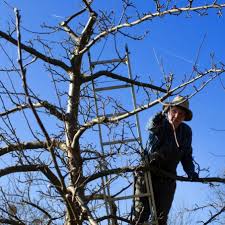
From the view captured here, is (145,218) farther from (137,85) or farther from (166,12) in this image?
(166,12)

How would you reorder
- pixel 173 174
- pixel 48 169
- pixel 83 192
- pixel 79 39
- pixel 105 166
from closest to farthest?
pixel 48 169 → pixel 83 192 → pixel 105 166 → pixel 173 174 → pixel 79 39

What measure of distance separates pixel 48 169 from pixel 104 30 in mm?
2041

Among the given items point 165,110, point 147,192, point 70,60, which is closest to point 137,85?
point 165,110

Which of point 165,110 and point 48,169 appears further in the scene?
point 165,110

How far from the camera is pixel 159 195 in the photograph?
18.5 ft

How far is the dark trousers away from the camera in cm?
553

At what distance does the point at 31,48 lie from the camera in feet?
18.1

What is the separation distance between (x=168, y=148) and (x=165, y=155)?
0.08 m

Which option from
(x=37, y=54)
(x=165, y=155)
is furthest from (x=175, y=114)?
(x=37, y=54)

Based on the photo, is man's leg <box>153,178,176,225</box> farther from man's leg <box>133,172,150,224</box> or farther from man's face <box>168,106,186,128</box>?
man's face <box>168,106,186,128</box>

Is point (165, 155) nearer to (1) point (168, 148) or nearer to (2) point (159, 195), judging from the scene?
(1) point (168, 148)

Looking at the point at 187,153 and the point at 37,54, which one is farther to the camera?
the point at 187,153

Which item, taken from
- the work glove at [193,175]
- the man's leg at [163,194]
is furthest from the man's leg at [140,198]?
the work glove at [193,175]

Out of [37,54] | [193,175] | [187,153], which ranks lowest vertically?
[193,175]
